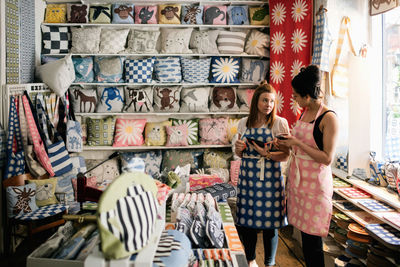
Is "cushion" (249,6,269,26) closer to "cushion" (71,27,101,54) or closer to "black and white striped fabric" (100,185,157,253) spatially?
"cushion" (71,27,101,54)

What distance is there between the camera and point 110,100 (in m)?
4.22

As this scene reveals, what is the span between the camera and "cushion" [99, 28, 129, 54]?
4137mm

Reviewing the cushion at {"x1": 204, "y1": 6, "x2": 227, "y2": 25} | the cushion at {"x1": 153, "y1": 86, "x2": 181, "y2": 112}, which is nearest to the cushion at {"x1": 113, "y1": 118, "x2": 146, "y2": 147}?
the cushion at {"x1": 153, "y1": 86, "x2": 181, "y2": 112}

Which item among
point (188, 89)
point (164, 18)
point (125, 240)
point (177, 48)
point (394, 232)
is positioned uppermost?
point (164, 18)

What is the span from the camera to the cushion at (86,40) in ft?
13.5

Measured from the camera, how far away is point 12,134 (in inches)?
129

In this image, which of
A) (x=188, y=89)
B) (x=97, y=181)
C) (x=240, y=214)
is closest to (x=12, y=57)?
(x=97, y=181)

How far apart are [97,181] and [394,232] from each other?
9.75ft

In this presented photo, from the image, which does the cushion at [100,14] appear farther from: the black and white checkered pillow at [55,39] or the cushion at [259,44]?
the cushion at [259,44]

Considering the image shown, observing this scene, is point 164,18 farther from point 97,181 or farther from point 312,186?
point 312,186

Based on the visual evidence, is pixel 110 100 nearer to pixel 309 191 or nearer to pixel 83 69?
pixel 83 69

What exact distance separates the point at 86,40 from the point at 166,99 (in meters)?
1.12

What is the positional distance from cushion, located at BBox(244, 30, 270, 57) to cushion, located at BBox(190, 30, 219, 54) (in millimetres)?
423

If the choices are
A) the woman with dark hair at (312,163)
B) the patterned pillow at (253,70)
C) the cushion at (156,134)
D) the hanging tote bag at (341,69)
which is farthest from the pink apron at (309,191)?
the cushion at (156,134)
